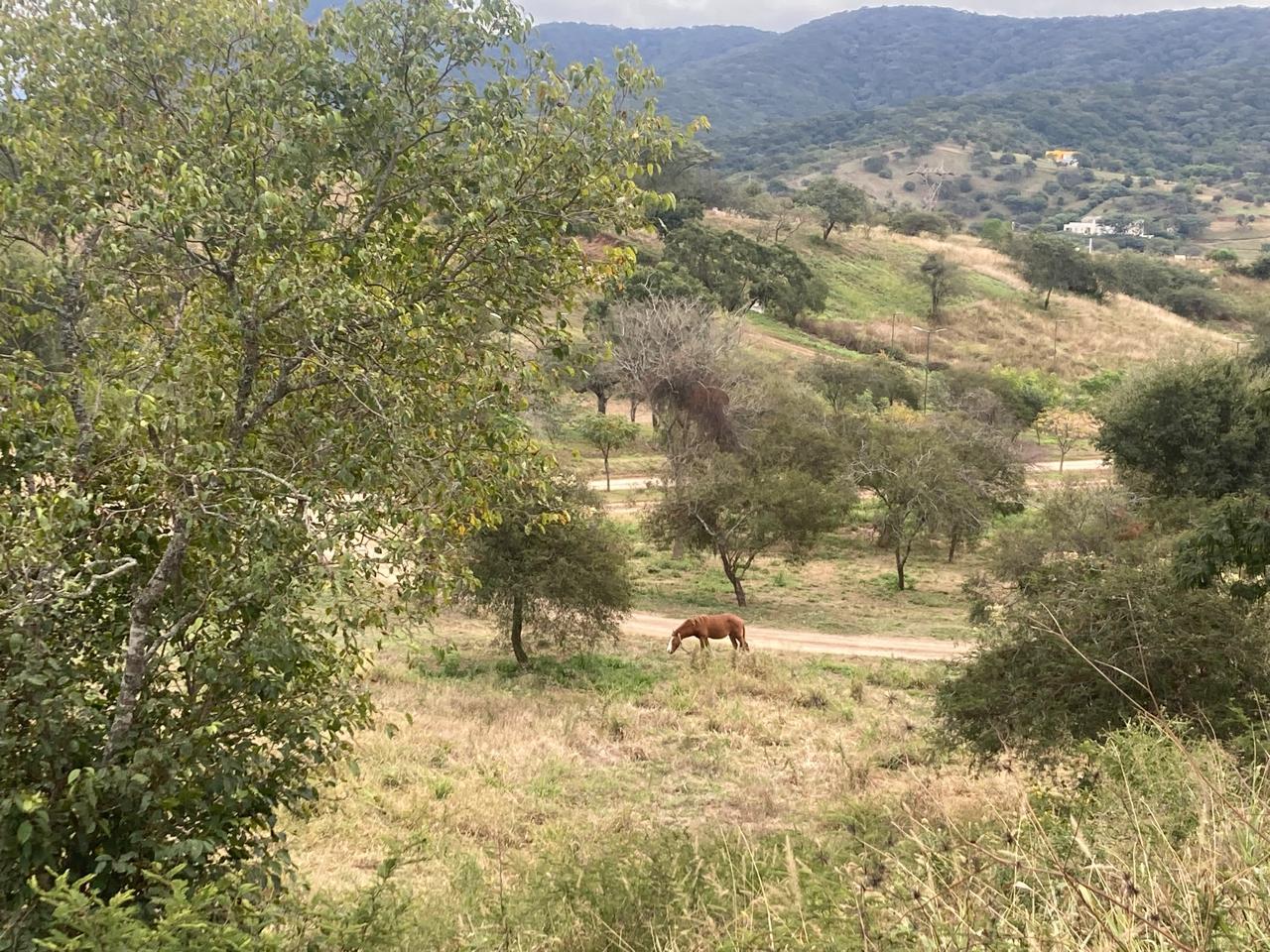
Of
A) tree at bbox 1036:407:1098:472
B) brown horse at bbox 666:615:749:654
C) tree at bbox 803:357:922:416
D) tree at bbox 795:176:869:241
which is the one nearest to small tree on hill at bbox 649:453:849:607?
brown horse at bbox 666:615:749:654

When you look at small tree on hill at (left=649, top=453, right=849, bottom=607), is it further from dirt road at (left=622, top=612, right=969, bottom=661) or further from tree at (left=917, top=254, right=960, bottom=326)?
tree at (left=917, top=254, right=960, bottom=326)

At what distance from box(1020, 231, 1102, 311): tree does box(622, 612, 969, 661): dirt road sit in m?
68.7

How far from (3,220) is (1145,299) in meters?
106

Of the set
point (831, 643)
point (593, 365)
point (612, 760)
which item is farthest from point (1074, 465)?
point (593, 365)

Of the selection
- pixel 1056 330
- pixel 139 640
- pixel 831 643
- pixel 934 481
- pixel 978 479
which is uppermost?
pixel 139 640

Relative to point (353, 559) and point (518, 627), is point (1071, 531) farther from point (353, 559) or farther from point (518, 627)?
point (353, 559)

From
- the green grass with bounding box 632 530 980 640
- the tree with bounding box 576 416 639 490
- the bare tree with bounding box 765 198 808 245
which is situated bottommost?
the green grass with bounding box 632 530 980 640

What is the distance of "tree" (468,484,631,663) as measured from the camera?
792 inches

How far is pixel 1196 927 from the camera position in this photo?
119 inches

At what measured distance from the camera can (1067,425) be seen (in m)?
55.0

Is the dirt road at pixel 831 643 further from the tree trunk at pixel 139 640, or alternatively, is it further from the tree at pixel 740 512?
the tree trunk at pixel 139 640

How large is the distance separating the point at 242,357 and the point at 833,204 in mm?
94508

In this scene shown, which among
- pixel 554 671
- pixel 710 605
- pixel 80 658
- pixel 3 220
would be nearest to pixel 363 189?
pixel 3 220

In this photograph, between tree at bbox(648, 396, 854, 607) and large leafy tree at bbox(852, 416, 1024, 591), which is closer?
tree at bbox(648, 396, 854, 607)
